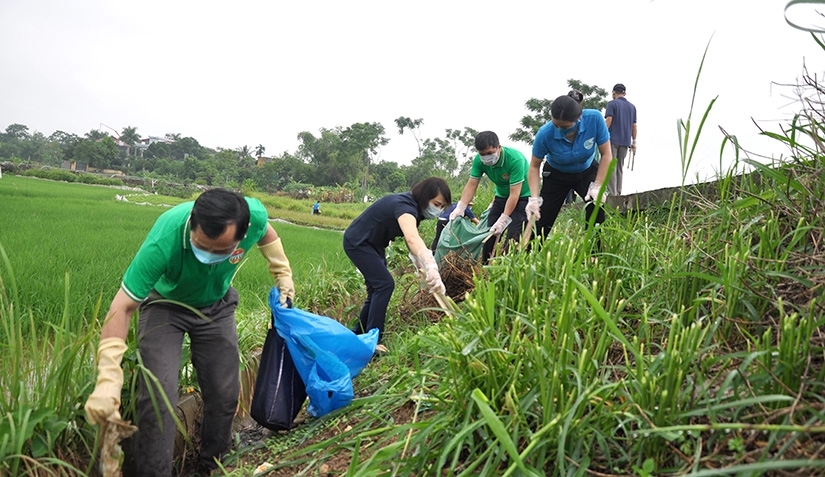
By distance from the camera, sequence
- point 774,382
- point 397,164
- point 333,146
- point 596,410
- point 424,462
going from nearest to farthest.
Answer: point 774,382
point 596,410
point 424,462
point 333,146
point 397,164

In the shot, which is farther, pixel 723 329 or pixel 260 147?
pixel 260 147

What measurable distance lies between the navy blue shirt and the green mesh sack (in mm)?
948

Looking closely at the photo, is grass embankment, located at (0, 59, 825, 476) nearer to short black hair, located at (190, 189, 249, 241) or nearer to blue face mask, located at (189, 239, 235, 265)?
blue face mask, located at (189, 239, 235, 265)

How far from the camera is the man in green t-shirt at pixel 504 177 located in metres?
4.73

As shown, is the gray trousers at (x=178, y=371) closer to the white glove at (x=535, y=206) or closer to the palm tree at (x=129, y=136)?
the white glove at (x=535, y=206)

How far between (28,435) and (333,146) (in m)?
46.0

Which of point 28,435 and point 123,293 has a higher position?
point 123,293

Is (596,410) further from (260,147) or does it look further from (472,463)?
(260,147)

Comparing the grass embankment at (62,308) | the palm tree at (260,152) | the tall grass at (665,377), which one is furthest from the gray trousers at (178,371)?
the palm tree at (260,152)

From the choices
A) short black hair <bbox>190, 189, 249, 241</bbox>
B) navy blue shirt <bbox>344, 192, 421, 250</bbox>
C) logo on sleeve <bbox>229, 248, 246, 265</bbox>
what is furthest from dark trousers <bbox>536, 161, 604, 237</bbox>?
short black hair <bbox>190, 189, 249, 241</bbox>

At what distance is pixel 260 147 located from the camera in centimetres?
6059

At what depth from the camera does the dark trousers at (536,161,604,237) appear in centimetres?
448

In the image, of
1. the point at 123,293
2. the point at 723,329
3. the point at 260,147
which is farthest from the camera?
the point at 260,147

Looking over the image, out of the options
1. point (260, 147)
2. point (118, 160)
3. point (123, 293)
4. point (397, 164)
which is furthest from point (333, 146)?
point (123, 293)
